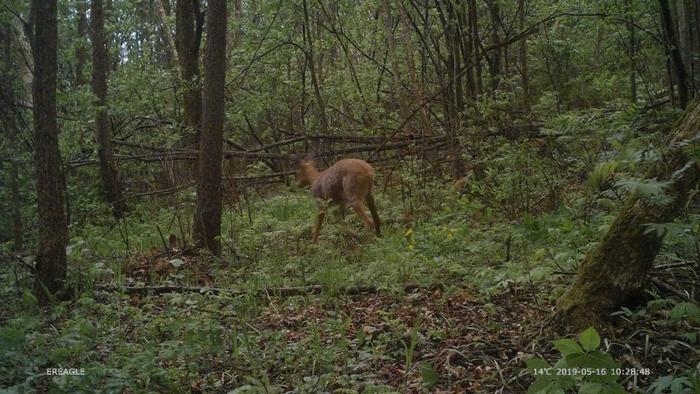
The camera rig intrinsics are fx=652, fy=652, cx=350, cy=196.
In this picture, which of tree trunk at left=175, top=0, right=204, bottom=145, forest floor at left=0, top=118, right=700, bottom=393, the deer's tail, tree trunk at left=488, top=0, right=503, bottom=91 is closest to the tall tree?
tree trunk at left=488, top=0, right=503, bottom=91

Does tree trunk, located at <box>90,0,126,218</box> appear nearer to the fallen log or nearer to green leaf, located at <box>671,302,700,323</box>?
the fallen log

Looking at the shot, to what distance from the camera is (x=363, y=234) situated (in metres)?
9.50

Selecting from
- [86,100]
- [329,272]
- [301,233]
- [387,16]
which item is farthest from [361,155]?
[329,272]

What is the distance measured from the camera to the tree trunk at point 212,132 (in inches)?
335

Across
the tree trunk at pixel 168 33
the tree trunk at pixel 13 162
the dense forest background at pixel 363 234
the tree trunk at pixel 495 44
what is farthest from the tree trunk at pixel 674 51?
the tree trunk at pixel 168 33

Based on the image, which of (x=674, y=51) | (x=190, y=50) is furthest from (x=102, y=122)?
(x=674, y=51)

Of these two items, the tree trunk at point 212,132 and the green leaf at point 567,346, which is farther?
the tree trunk at point 212,132

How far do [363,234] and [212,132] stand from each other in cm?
262

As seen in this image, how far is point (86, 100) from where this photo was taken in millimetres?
10562

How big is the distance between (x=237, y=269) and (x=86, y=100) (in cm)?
464

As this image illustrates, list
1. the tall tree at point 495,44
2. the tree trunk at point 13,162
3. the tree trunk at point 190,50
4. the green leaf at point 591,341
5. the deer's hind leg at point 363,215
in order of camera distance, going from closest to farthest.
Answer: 1. the green leaf at point 591,341
2. the tree trunk at point 13,162
3. the deer's hind leg at point 363,215
4. the tall tree at point 495,44
5. the tree trunk at point 190,50

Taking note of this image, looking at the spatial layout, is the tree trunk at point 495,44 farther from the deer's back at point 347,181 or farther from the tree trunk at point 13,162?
the tree trunk at point 13,162

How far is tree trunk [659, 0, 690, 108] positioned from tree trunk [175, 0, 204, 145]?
31.0 feet

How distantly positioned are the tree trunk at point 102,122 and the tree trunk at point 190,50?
1.64m
